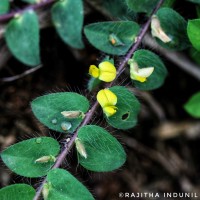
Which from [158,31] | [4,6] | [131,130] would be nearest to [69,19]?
[4,6]

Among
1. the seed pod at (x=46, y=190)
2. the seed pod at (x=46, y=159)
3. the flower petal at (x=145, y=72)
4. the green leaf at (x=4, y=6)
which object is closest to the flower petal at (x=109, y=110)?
the flower petal at (x=145, y=72)

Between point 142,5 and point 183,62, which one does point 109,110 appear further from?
point 183,62

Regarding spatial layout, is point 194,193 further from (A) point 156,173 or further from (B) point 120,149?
(B) point 120,149

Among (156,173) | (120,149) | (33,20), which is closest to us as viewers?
(120,149)

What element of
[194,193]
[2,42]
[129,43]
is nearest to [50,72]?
[2,42]

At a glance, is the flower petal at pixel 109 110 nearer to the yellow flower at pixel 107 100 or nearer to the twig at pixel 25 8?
the yellow flower at pixel 107 100

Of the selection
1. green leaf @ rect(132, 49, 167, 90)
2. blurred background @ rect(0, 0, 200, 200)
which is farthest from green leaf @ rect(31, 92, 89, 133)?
blurred background @ rect(0, 0, 200, 200)

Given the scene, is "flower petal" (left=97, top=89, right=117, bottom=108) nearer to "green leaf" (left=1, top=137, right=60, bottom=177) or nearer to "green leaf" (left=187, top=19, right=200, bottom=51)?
"green leaf" (left=1, top=137, right=60, bottom=177)
